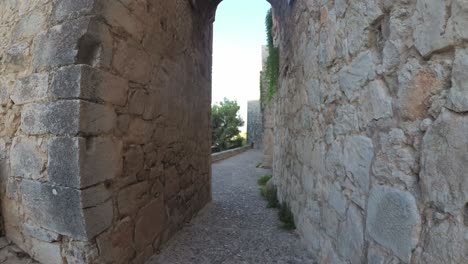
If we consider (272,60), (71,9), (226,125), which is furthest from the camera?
(226,125)

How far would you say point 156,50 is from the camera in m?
2.56

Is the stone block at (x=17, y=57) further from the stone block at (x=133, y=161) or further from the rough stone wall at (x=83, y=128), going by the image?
the stone block at (x=133, y=161)

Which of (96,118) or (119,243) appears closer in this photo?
(96,118)

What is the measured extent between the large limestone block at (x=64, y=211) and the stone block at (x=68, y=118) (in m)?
0.35

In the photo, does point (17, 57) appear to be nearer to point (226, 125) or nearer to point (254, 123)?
point (226, 125)

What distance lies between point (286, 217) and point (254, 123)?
16198 mm

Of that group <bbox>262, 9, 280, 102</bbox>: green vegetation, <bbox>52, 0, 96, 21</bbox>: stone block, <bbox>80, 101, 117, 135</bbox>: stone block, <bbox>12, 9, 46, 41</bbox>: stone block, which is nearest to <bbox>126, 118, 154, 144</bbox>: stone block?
<bbox>80, 101, 117, 135</bbox>: stone block

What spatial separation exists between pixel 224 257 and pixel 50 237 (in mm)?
1382

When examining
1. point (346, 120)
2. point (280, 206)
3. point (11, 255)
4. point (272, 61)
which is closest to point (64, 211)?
point (11, 255)

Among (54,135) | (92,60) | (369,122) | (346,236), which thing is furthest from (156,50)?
(346,236)

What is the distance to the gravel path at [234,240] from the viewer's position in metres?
2.49

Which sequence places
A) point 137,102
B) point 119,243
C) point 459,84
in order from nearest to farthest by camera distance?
point 459,84 → point 119,243 → point 137,102

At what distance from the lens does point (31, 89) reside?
1883 mm

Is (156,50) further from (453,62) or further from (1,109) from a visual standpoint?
(453,62)
